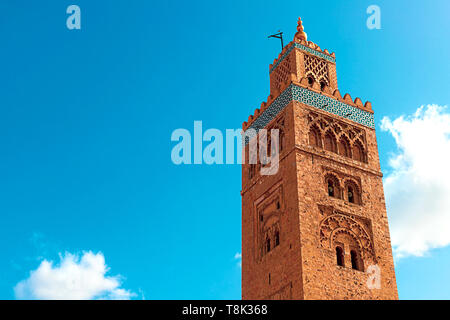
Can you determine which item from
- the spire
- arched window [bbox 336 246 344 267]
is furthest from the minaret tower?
the spire

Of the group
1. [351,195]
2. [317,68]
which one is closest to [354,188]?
[351,195]

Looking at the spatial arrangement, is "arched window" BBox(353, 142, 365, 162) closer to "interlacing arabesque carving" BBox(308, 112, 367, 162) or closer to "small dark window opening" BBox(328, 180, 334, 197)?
"interlacing arabesque carving" BBox(308, 112, 367, 162)

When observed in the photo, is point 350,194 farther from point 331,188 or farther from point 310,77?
point 310,77

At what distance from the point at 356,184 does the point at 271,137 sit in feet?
10.8

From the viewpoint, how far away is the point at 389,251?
17.7 metres

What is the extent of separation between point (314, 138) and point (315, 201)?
2.54 metres

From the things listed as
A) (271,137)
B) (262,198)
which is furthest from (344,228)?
(271,137)

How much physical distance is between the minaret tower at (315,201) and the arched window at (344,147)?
0.03m

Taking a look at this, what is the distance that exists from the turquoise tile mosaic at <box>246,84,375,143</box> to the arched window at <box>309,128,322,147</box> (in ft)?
3.21

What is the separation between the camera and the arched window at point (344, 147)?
1906 centimetres

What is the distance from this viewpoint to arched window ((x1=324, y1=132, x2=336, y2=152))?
1891cm

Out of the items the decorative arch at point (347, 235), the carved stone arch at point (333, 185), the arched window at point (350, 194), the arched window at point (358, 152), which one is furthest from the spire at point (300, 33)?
the decorative arch at point (347, 235)

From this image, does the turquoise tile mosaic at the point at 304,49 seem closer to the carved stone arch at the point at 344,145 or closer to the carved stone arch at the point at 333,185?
the carved stone arch at the point at 344,145
